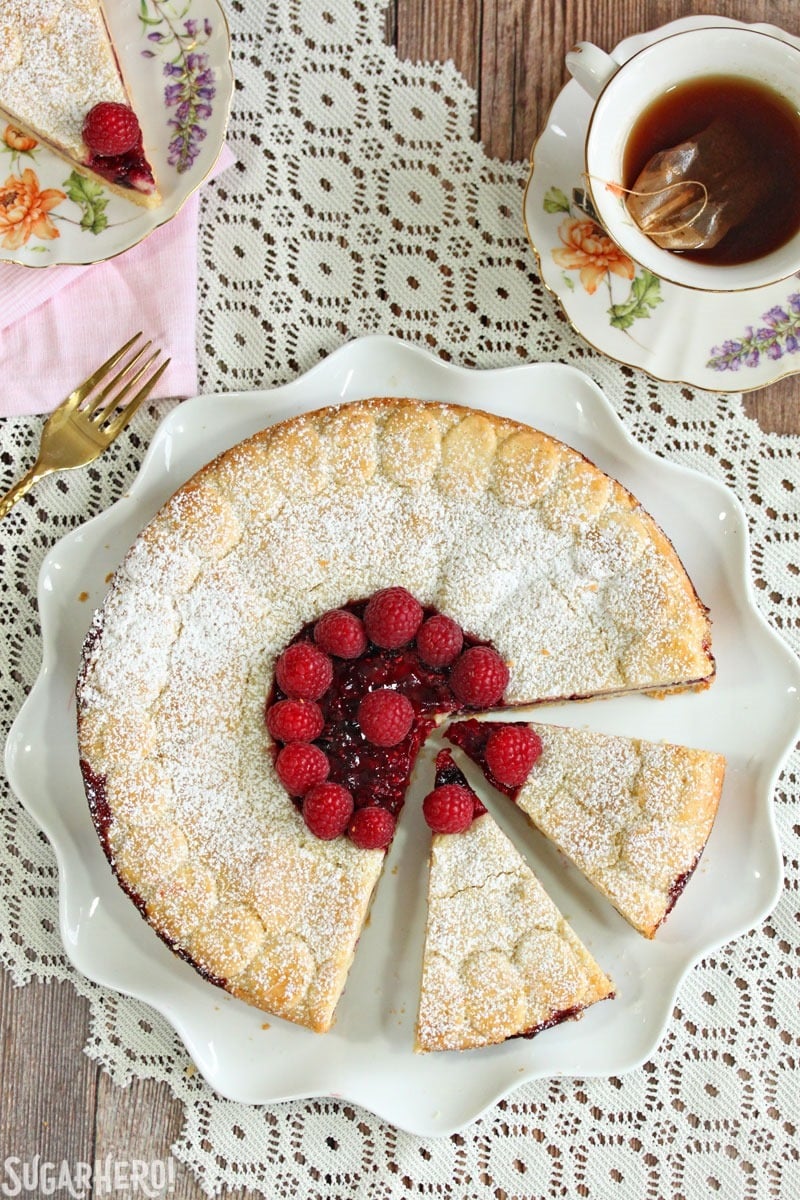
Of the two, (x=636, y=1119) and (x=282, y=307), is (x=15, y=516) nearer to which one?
(x=282, y=307)

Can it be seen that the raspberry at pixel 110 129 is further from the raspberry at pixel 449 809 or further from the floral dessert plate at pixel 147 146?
the raspberry at pixel 449 809

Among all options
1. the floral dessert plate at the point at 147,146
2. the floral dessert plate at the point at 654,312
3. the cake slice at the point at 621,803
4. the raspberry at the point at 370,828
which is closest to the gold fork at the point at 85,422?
the floral dessert plate at the point at 147,146

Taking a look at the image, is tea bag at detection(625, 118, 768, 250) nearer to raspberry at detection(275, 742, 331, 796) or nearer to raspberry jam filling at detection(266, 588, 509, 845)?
raspberry jam filling at detection(266, 588, 509, 845)

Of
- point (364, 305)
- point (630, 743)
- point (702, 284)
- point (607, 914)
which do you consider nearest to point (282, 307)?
point (364, 305)

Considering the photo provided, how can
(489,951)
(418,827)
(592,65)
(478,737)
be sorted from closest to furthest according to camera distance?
1. (592,65)
2. (489,951)
3. (478,737)
4. (418,827)

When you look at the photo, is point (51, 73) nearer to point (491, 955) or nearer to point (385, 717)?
point (385, 717)

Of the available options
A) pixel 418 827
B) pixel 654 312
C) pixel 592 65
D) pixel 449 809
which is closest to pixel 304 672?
pixel 449 809

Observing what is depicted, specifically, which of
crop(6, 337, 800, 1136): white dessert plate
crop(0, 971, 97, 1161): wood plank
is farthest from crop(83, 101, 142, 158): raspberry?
crop(0, 971, 97, 1161): wood plank
